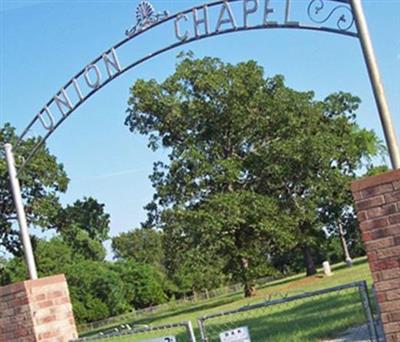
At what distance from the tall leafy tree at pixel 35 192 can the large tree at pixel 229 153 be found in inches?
186

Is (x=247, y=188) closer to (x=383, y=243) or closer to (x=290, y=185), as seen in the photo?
(x=290, y=185)

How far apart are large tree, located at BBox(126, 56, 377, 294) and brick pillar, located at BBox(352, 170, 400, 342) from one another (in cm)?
2395

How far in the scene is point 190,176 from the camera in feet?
101

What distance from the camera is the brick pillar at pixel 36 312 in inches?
290

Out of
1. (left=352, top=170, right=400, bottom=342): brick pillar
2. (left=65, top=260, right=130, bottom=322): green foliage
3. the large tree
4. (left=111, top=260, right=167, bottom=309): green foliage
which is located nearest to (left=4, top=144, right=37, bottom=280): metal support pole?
(left=352, top=170, right=400, bottom=342): brick pillar

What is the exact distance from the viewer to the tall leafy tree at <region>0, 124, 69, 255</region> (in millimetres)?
32938

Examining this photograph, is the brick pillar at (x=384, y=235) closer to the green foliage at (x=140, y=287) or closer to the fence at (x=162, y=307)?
the fence at (x=162, y=307)

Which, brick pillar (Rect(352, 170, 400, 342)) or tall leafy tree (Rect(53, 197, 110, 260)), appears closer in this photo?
brick pillar (Rect(352, 170, 400, 342))

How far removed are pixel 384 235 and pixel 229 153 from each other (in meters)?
27.3

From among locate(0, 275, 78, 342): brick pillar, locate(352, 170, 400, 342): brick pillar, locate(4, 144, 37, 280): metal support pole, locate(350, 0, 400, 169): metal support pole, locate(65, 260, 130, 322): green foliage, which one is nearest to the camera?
locate(352, 170, 400, 342): brick pillar

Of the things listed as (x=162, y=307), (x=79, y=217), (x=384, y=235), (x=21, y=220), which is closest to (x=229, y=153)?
(x=79, y=217)

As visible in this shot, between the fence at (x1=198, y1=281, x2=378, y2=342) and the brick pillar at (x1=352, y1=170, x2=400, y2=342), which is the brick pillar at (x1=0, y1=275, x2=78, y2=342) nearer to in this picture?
the fence at (x1=198, y1=281, x2=378, y2=342)

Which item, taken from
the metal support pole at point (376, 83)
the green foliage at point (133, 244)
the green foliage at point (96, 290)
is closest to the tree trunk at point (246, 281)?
the green foliage at point (96, 290)

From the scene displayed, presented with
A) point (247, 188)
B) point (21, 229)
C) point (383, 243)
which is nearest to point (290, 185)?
point (247, 188)
